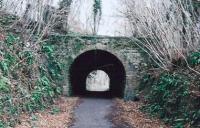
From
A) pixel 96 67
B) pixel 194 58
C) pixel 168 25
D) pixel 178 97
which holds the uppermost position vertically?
pixel 168 25

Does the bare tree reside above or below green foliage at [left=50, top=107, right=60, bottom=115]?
above

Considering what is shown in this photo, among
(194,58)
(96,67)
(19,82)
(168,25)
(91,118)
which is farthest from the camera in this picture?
(96,67)

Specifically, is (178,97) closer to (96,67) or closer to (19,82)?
(19,82)

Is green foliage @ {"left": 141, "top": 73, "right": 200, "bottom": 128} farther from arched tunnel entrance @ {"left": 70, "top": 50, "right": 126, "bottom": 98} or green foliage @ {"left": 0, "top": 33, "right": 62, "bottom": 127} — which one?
arched tunnel entrance @ {"left": 70, "top": 50, "right": 126, "bottom": 98}

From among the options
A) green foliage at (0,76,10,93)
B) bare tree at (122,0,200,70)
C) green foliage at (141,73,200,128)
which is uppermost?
bare tree at (122,0,200,70)

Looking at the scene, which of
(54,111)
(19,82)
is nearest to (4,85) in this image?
(19,82)

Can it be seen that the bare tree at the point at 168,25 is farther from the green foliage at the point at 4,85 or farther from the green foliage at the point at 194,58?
the green foliage at the point at 4,85

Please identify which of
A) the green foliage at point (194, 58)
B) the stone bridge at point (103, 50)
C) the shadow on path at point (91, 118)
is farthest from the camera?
the stone bridge at point (103, 50)

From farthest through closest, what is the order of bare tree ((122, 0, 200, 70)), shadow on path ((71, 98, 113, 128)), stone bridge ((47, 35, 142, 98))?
stone bridge ((47, 35, 142, 98)) < bare tree ((122, 0, 200, 70)) < shadow on path ((71, 98, 113, 128))

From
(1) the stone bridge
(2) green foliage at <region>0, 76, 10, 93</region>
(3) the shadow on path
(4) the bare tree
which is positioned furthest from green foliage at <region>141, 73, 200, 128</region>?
(2) green foliage at <region>0, 76, 10, 93</region>

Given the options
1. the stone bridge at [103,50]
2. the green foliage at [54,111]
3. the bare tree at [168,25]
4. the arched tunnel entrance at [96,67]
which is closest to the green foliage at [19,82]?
the green foliage at [54,111]

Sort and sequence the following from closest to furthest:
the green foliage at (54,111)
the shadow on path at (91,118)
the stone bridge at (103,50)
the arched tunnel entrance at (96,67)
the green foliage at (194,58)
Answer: the shadow on path at (91,118) < the green foliage at (194,58) < the green foliage at (54,111) < the stone bridge at (103,50) < the arched tunnel entrance at (96,67)

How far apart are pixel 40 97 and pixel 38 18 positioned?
308 cm

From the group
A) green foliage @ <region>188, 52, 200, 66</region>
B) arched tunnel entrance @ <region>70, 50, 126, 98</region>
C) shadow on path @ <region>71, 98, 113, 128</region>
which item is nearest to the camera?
shadow on path @ <region>71, 98, 113, 128</region>
